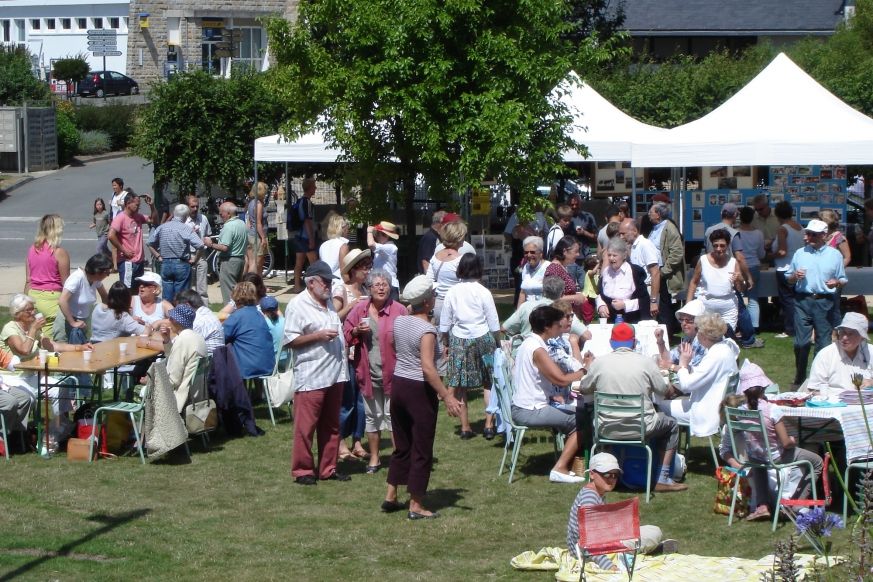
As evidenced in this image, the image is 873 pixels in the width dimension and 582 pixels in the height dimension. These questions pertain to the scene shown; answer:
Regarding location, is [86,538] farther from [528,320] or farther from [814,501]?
[814,501]

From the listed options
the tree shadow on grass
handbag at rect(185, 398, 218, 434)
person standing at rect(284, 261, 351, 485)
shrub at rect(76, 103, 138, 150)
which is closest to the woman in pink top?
handbag at rect(185, 398, 218, 434)

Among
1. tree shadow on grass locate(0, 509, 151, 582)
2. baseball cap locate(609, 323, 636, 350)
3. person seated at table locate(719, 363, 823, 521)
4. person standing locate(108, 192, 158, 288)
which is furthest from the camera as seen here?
person standing locate(108, 192, 158, 288)

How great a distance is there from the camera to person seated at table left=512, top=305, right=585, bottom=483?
27.4 feet

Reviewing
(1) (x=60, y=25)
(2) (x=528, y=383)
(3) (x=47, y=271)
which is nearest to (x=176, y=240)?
(3) (x=47, y=271)

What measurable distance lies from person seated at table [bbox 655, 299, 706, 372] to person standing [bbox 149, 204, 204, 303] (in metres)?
7.02

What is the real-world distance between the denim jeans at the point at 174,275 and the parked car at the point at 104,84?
129 feet

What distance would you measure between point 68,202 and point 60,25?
107ft

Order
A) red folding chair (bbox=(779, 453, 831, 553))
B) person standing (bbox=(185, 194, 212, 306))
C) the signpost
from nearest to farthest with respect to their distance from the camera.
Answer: red folding chair (bbox=(779, 453, 831, 553))
person standing (bbox=(185, 194, 212, 306))
the signpost

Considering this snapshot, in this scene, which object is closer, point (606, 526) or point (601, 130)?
point (606, 526)

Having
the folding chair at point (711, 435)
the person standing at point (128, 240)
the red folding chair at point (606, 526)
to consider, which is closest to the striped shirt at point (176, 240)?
the person standing at point (128, 240)

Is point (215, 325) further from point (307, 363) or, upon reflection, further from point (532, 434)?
point (532, 434)

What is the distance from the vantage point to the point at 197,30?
165ft

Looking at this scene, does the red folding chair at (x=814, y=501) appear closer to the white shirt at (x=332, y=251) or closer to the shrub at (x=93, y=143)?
the white shirt at (x=332, y=251)

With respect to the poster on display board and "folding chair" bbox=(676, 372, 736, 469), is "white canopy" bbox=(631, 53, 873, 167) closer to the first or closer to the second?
the poster on display board
